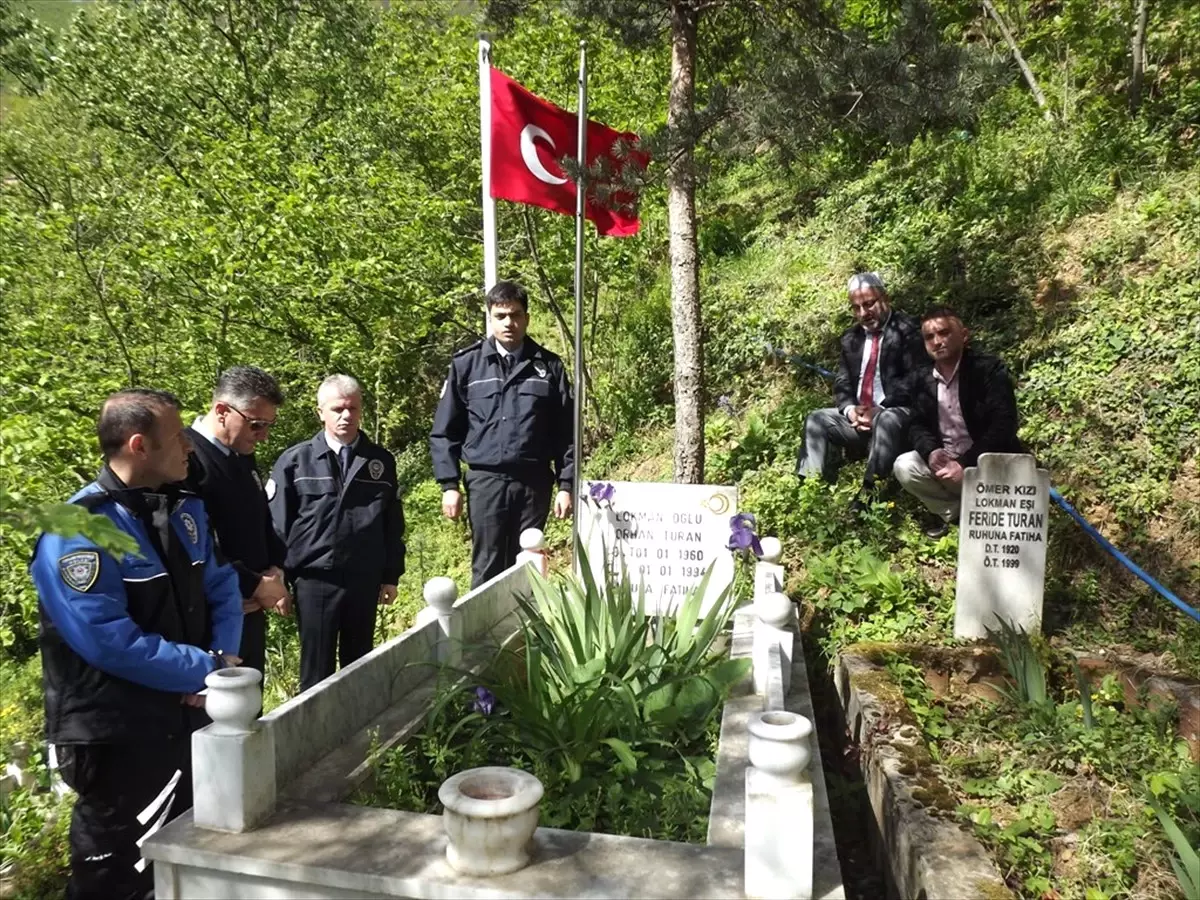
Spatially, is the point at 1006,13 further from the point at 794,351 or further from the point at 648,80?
the point at 794,351

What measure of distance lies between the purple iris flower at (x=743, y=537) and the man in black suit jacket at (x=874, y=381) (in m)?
1.35

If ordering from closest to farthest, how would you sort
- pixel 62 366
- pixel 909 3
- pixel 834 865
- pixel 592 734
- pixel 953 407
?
1. pixel 834 865
2. pixel 592 734
3. pixel 953 407
4. pixel 909 3
5. pixel 62 366

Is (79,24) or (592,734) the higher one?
(79,24)

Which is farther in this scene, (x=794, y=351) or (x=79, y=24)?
(x=79, y=24)

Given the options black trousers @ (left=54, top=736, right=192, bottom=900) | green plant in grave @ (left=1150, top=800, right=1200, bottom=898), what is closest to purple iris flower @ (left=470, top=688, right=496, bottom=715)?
black trousers @ (left=54, top=736, right=192, bottom=900)

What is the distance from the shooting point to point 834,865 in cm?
213

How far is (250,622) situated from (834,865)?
238 cm

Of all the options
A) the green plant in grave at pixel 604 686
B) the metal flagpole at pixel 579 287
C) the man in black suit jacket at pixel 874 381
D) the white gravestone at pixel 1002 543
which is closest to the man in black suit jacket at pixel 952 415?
the man in black suit jacket at pixel 874 381

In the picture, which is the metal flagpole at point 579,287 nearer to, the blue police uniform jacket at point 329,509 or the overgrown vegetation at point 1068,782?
the blue police uniform jacket at point 329,509

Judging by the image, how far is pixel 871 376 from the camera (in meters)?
5.18

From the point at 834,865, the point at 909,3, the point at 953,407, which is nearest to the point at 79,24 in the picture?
the point at 909,3

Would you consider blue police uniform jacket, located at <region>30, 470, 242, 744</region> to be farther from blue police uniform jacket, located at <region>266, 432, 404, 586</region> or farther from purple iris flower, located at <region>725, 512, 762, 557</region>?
purple iris flower, located at <region>725, 512, 762, 557</region>

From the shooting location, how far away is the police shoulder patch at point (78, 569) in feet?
7.50

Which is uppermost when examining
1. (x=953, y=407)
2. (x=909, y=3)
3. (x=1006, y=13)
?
(x=1006, y=13)
